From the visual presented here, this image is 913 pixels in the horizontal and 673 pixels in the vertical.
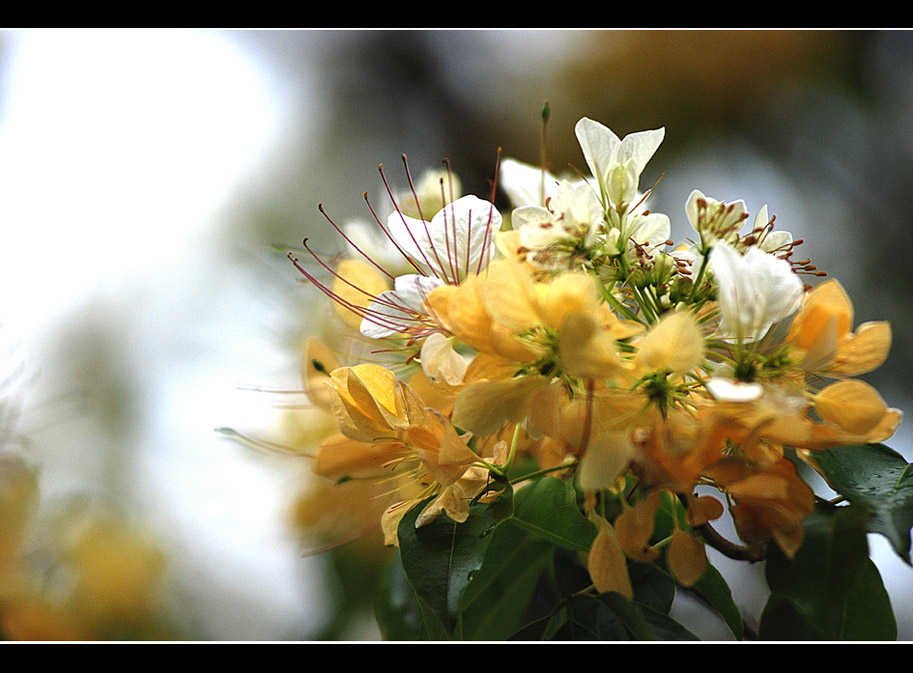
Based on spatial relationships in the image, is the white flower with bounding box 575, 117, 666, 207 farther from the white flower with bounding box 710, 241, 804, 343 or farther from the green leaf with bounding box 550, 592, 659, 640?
the green leaf with bounding box 550, 592, 659, 640

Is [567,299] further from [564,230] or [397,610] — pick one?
[397,610]

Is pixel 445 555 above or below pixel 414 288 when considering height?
below

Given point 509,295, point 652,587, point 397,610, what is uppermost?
point 509,295

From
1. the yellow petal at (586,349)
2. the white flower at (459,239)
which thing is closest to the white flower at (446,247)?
the white flower at (459,239)

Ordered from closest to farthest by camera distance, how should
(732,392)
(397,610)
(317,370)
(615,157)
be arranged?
(732,392) → (615,157) → (317,370) → (397,610)

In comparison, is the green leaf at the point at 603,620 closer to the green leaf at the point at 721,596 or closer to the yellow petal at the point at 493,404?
the green leaf at the point at 721,596

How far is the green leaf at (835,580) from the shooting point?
1.18ft

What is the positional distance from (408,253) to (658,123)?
126 cm

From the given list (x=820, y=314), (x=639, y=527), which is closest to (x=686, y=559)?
(x=639, y=527)

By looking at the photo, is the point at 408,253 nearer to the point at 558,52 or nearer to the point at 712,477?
the point at 712,477

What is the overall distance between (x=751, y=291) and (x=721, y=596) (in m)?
0.19

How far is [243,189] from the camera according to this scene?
6.06 feet

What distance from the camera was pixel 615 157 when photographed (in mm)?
428

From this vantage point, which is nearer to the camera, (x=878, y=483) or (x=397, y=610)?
(x=878, y=483)
